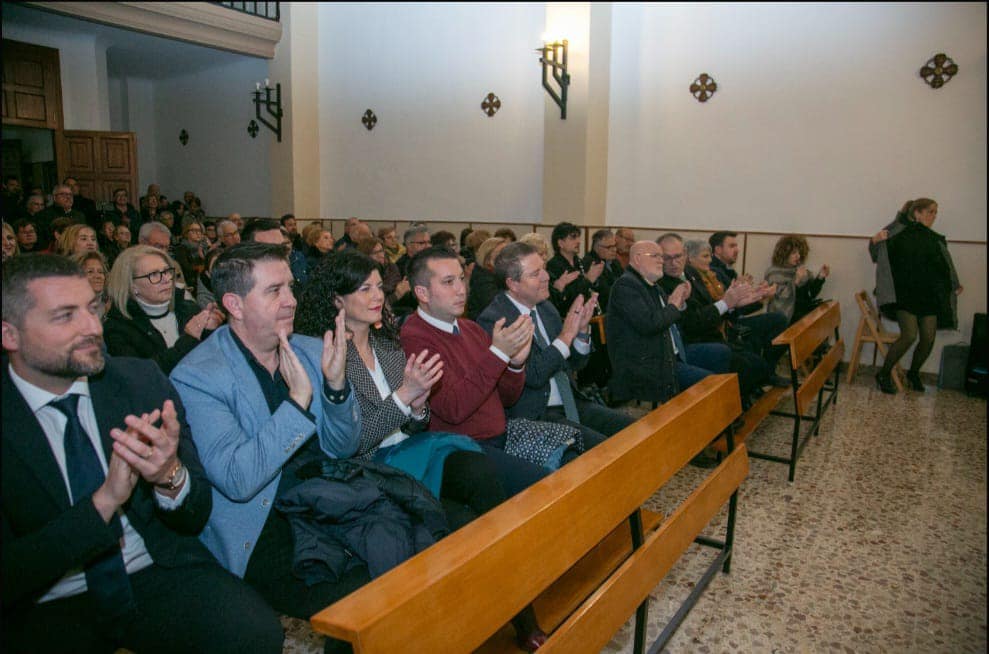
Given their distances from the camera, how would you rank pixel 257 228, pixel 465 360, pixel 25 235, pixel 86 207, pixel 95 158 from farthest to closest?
pixel 95 158
pixel 86 207
pixel 25 235
pixel 257 228
pixel 465 360

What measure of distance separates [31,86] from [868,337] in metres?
11.0

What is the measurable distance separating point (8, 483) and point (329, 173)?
993 cm

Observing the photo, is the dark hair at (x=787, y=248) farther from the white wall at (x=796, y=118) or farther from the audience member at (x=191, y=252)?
the audience member at (x=191, y=252)

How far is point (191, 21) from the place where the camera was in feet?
30.4

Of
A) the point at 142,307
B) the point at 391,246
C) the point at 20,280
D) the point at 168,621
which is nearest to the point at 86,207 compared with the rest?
the point at 391,246

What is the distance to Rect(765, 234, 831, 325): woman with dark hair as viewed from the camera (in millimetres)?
6102

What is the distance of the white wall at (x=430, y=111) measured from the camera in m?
8.62

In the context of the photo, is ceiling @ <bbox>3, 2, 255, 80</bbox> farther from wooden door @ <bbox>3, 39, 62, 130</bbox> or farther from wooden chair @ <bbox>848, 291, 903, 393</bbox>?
wooden chair @ <bbox>848, 291, 903, 393</bbox>

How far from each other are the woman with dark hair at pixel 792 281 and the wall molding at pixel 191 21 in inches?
316

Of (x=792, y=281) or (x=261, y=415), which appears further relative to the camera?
(x=792, y=281)

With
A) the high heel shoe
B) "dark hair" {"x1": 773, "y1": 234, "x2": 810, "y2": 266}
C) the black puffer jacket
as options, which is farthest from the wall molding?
the high heel shoe

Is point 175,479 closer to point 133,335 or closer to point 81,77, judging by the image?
point 133,335

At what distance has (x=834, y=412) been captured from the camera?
5121 millimetres

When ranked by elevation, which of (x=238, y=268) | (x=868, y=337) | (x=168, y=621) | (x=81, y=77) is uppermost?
(x=81, y=77)
